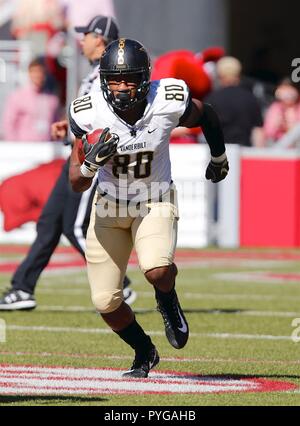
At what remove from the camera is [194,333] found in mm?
8695

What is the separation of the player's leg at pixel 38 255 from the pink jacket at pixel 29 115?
6.35 metres

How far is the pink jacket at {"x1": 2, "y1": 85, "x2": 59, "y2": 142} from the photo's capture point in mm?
16078

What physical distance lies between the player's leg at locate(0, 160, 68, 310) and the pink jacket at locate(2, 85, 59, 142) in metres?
6.35

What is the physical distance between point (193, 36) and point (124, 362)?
13.6 meters

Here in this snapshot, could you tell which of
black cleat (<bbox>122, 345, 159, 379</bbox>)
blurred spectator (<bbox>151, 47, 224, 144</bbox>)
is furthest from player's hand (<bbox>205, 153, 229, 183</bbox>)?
blurred spectator (<bbox>151, 47, 224, 144</bbox>)

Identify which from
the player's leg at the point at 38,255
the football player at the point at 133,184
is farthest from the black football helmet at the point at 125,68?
the player's leg at the point at 38,255

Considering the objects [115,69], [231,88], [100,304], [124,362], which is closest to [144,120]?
[115,69]

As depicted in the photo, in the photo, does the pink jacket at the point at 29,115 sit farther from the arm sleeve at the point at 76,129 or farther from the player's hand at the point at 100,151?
the player's hand at the point at 100,151

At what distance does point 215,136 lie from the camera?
710 centimetres

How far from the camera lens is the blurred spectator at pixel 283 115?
17578mm

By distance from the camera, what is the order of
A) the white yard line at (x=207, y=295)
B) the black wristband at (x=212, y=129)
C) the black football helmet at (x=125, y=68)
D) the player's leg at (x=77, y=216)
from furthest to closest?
1. the white yard line at (x=207, y=295)
2. the player's leg at (x=77, y=216)
3. the black wristband at (x=212, y=129)
4. the black football helmet at (x=125, y=68)

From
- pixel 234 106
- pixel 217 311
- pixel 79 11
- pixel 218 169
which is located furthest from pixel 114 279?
pixel 79 11

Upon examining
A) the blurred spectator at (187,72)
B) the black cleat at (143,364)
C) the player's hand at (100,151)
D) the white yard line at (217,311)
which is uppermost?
the blurred spectator at (187,72)

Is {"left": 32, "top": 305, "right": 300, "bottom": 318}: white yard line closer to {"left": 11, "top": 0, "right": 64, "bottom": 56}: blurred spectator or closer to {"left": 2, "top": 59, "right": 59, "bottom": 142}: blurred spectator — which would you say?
{"left": 2, "top": 59, "right": 59, "bottom": 142}: blurred spectator
